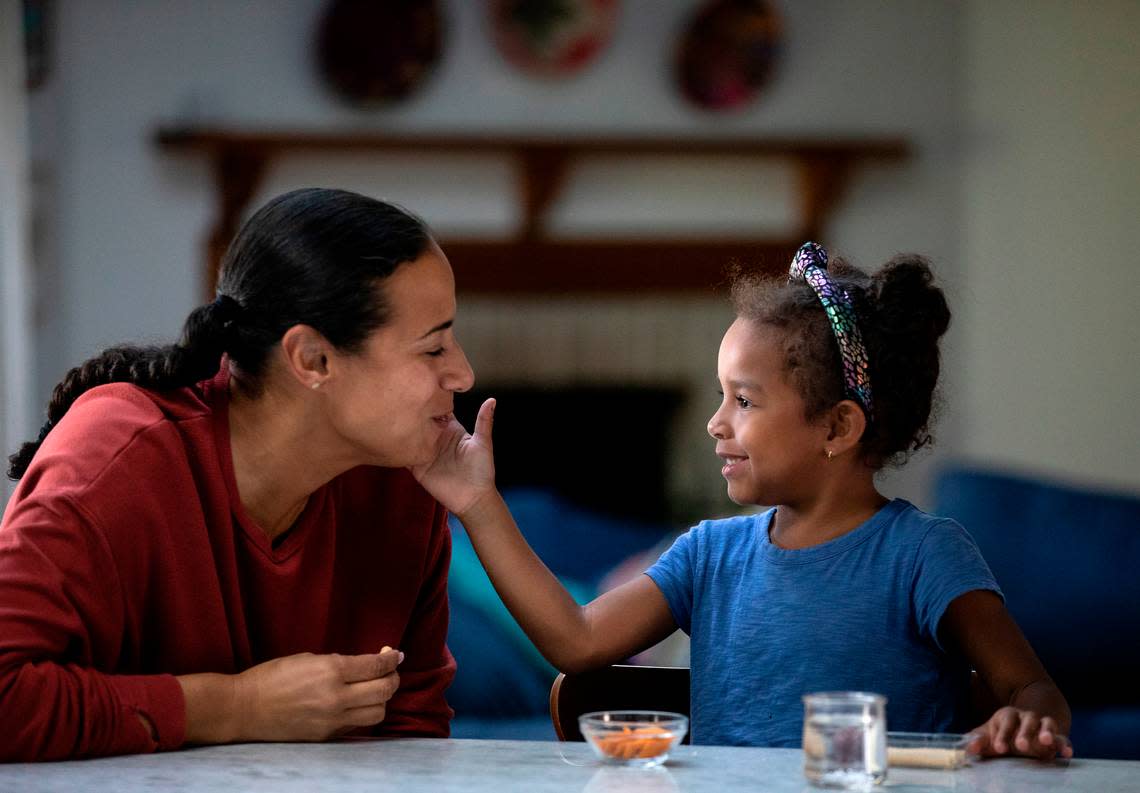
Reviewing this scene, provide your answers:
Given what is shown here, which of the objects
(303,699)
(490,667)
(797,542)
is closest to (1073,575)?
(490,667)

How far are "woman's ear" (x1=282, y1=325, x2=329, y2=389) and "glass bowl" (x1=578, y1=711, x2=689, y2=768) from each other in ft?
1.63

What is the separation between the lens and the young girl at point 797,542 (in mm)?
1384

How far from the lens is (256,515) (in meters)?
1.44

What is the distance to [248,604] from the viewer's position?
1396mm

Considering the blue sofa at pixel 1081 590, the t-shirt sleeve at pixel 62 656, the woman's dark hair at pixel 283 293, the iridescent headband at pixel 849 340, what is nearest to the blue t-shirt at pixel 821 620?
the iridescent headband at pixel 849 340

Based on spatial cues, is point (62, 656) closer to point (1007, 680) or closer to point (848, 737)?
point (848, 737)

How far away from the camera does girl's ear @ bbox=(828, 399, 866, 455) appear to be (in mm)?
1453

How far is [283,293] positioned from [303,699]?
42 centimetres

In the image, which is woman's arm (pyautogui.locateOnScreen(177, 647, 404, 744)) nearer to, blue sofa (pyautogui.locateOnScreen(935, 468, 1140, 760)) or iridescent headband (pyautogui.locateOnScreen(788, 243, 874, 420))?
iridescent headband (pyautogui.locateOnScreen(788, 243, 874, 420))

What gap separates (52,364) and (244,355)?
3.66 meters

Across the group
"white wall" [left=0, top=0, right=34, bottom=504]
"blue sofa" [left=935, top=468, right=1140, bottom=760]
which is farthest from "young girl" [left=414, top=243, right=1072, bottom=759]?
"white wall" [left=0, top=0, right=34, bottom=504]

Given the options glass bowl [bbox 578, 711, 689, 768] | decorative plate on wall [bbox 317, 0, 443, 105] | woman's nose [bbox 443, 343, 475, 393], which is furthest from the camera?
decorative plate on wall [bbox 317, 0, 443, 105]

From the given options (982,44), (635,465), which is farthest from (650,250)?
(982,44)

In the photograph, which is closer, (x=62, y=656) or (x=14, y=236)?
(x=62, y=656)
